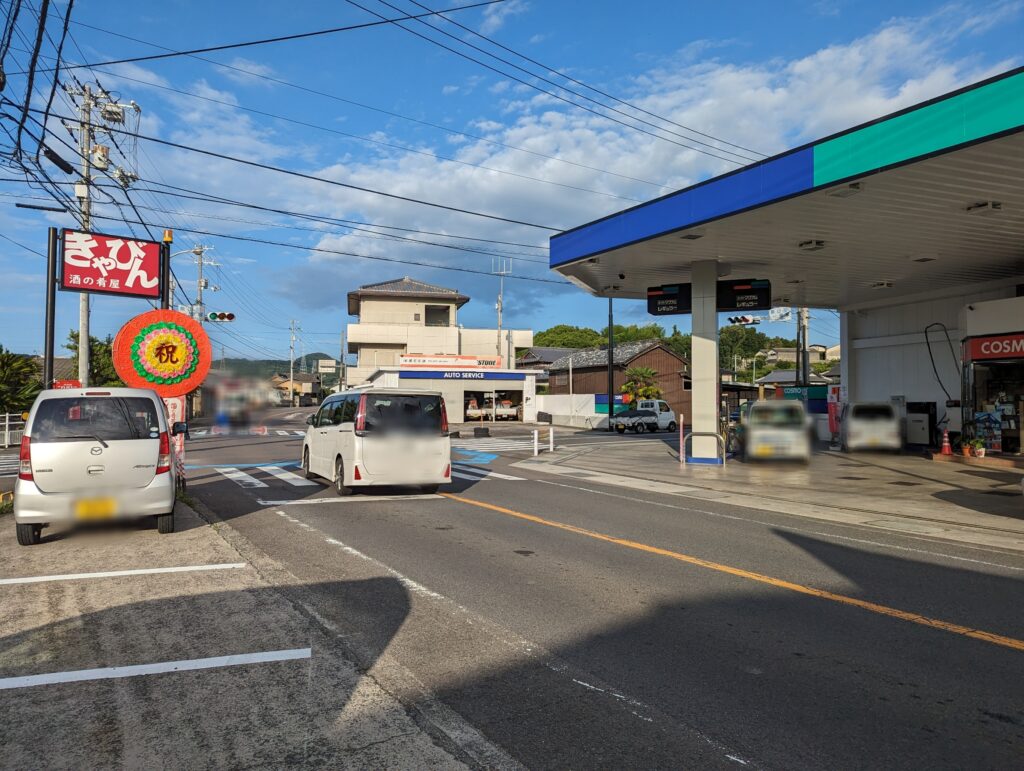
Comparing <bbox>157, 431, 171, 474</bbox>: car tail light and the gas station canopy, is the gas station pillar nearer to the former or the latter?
the gas station canopy

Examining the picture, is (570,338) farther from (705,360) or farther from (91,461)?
(91,461)

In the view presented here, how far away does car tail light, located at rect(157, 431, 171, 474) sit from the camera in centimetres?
837

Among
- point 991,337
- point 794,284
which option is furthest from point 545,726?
point 794,284

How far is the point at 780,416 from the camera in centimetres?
1875

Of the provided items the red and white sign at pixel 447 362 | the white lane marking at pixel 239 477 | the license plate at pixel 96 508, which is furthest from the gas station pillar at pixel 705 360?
the red and white sign at pixel 447 362

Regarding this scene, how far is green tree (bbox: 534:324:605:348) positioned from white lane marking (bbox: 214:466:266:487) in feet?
280

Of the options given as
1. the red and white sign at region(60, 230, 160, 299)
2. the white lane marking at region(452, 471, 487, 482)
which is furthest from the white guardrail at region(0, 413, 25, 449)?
the white lane marking at region(452, 471, 487, 482)

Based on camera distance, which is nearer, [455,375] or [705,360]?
[705,360]

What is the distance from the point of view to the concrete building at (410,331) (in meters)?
56.8

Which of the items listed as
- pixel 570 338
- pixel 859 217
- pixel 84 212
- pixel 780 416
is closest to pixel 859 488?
pixel 780 416

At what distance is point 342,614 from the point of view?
564 centimetres

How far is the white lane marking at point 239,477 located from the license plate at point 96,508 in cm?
661

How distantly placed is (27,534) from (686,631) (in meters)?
7.30

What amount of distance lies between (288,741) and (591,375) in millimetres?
55481
